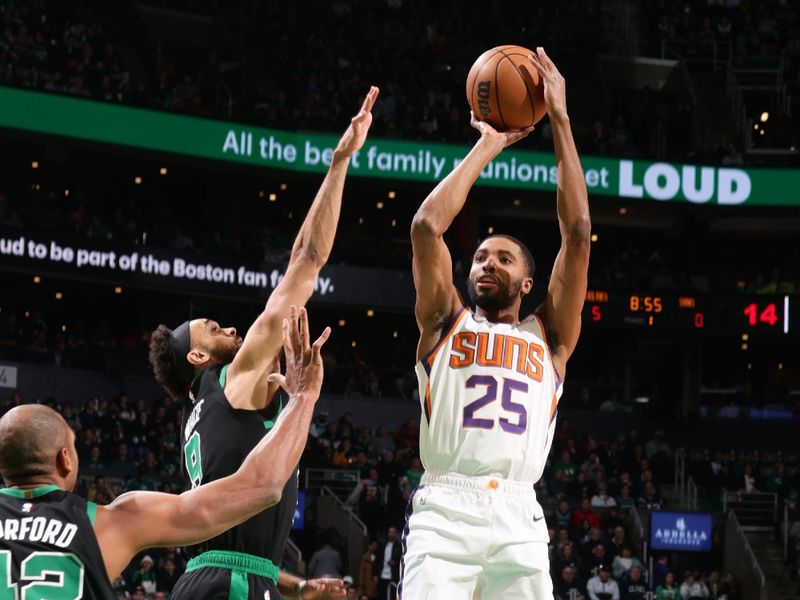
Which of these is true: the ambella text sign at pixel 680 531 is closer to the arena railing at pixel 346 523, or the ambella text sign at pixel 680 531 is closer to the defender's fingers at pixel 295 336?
the arena railing at pixel 346 523

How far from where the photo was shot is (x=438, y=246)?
5.88m

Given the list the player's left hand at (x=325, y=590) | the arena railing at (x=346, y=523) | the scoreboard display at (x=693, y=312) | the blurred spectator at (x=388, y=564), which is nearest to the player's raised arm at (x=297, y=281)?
the player's left hand at (x=325, y=590)

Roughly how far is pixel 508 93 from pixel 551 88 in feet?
1.05

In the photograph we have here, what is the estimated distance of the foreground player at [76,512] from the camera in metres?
3.74

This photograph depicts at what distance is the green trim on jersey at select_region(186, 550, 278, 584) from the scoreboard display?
21.7 metres

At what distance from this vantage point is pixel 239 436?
5.36m

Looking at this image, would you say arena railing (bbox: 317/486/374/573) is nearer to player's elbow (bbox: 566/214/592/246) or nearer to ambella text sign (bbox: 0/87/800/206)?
ambella text sign (bbox: 0/87/800/206)

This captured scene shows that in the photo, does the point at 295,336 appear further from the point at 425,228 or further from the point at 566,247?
the point at 566,247

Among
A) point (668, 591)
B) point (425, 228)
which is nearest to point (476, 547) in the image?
point (425, 228)

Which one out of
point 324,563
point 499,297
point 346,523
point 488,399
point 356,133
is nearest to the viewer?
point 488,399

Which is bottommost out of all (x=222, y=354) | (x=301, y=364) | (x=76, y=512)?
(x=76, y=512)

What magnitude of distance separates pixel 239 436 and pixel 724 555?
727 inches

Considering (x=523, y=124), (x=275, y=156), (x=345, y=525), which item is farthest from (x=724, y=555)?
(x=523, y=124)

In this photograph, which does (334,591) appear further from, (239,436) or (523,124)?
(523,124)
